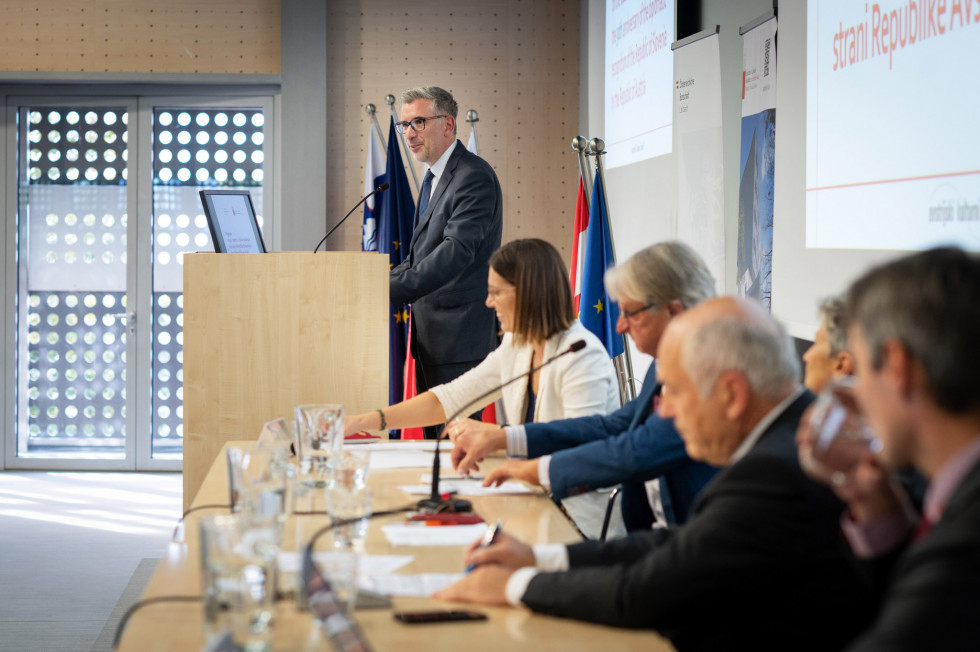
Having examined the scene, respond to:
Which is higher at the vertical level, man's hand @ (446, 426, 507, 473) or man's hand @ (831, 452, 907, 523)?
man's hand @ (831, 452, 907, 523)

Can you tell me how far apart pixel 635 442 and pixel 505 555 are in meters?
0.60

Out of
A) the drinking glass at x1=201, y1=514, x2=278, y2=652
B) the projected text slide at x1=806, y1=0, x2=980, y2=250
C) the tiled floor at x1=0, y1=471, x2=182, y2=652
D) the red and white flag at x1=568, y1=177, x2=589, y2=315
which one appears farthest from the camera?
the red and white flag at x1=568, y1=177, x2=589, y2=315

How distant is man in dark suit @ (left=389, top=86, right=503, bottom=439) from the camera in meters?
3.87

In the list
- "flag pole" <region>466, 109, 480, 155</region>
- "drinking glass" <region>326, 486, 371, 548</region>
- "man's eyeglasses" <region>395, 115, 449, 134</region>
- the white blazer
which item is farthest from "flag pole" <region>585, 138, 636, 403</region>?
"drinking glass" <region>326, 486, 371, 548</region>

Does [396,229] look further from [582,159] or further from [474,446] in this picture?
[474,446]

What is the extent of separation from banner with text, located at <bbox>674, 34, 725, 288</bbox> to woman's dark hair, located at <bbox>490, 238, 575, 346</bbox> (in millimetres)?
1078

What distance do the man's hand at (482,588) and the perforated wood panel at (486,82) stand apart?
4.64 meters

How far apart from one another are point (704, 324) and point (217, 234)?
2.25 metres

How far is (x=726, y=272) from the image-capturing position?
3566 millimetres

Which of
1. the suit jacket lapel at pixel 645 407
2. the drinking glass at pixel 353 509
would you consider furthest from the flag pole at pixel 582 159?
the drinking glass at pixel 353 509

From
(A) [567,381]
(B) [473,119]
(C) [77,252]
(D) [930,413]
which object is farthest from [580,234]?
(D) [930,413]

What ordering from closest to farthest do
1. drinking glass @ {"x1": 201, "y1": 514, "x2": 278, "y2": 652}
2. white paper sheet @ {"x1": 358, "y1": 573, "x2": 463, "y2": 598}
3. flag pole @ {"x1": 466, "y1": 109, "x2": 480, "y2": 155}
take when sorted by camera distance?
1. drinking glass @ {"x1": 201, "y1": 514, "x2": 278, "y2": 652}
2. white paper sheet @ {"x1": 358, "y1": 573, "x2": 463, "y2": 598}
3. flag pole @ {"x1": 466, "y1": 109, "x2": 480, "y2": 155}

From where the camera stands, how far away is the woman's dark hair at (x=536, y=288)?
8.86ft

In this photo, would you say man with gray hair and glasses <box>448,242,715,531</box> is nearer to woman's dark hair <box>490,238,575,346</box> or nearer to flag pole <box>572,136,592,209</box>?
woman's dark hair <box>490,238,575,346</box>
